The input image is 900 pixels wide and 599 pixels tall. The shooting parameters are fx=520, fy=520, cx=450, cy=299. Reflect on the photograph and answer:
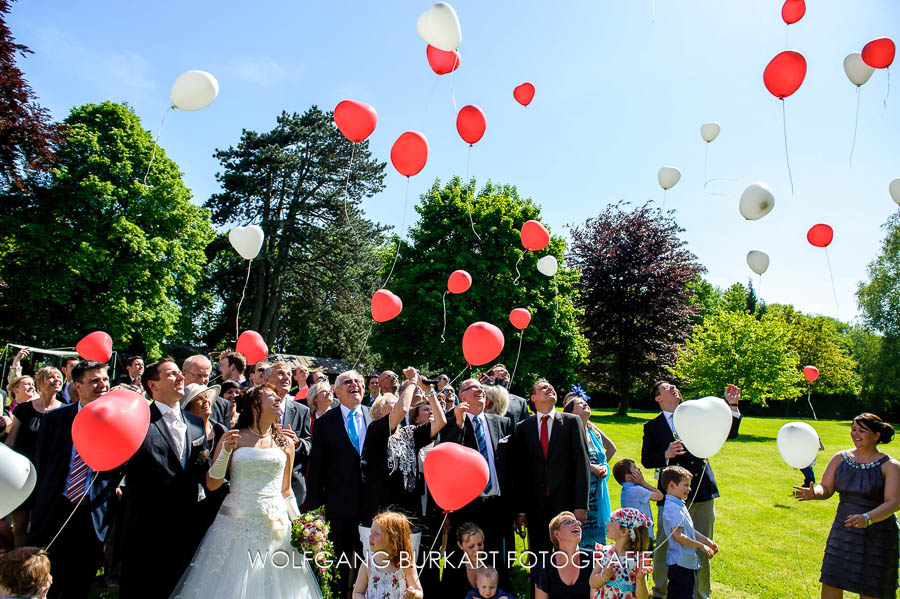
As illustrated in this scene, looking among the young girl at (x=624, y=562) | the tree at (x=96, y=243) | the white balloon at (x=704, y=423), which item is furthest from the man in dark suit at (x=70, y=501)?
the tree at (x=96, y=243)

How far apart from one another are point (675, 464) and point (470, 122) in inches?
177

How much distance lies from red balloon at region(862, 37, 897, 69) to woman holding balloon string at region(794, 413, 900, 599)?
140 inches

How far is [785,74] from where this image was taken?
5.11 m

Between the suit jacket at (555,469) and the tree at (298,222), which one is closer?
the suit jacket at (555,469)

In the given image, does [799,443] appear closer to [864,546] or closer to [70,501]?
[864,546]

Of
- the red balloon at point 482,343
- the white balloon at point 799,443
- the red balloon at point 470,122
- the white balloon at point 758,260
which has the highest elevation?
the red balloon at point 470,122

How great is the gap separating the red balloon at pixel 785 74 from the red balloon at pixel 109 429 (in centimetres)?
620

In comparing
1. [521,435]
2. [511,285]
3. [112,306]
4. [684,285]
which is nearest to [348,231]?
[511,285]

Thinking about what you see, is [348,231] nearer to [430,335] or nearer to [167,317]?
[430,335]

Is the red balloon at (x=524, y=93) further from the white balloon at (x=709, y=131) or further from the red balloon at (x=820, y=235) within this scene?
the red balloon at (x=820, y=235)

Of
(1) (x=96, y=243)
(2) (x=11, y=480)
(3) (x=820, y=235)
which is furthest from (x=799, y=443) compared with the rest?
(1) (x=96, y=243)

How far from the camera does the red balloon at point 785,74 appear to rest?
5.07 meters

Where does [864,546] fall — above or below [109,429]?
below

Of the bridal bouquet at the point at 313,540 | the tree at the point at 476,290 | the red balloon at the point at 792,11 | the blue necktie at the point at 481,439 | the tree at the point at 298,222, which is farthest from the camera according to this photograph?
the tree at the point at 298,222
